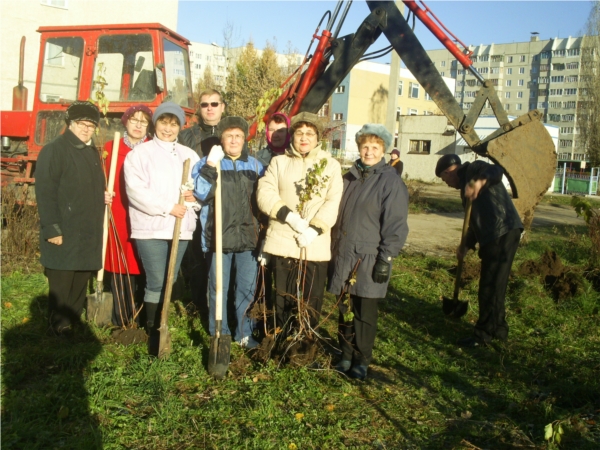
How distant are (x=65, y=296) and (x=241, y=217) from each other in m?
1.62

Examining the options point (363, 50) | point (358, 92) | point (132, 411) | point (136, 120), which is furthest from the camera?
point (358, 92)

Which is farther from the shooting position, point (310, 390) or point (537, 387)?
point (537, 387)

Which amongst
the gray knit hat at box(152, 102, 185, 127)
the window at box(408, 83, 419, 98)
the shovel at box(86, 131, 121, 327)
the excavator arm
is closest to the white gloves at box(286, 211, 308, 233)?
the gray knit hat at box(152, 102, 185, 127)

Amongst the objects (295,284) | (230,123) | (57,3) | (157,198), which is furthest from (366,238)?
(57,3)

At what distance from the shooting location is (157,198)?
4.27 metres

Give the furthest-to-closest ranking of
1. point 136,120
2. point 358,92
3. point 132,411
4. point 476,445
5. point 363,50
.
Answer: point 358,92 < point 363,50 < point 136,120 < point 132,411 < point 476,445

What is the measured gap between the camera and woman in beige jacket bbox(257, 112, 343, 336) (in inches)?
157

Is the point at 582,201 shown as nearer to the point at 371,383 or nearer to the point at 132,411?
the point at 371,383

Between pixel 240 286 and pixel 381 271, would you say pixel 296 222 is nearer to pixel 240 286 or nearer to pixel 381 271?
pixel 381 271

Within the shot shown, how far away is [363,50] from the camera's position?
652 centimetres

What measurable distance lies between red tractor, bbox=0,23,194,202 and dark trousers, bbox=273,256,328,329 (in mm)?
3589

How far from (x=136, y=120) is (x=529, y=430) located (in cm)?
374

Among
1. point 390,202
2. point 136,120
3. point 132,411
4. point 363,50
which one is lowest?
point 132,411

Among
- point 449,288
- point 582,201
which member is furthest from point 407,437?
point 449,288
